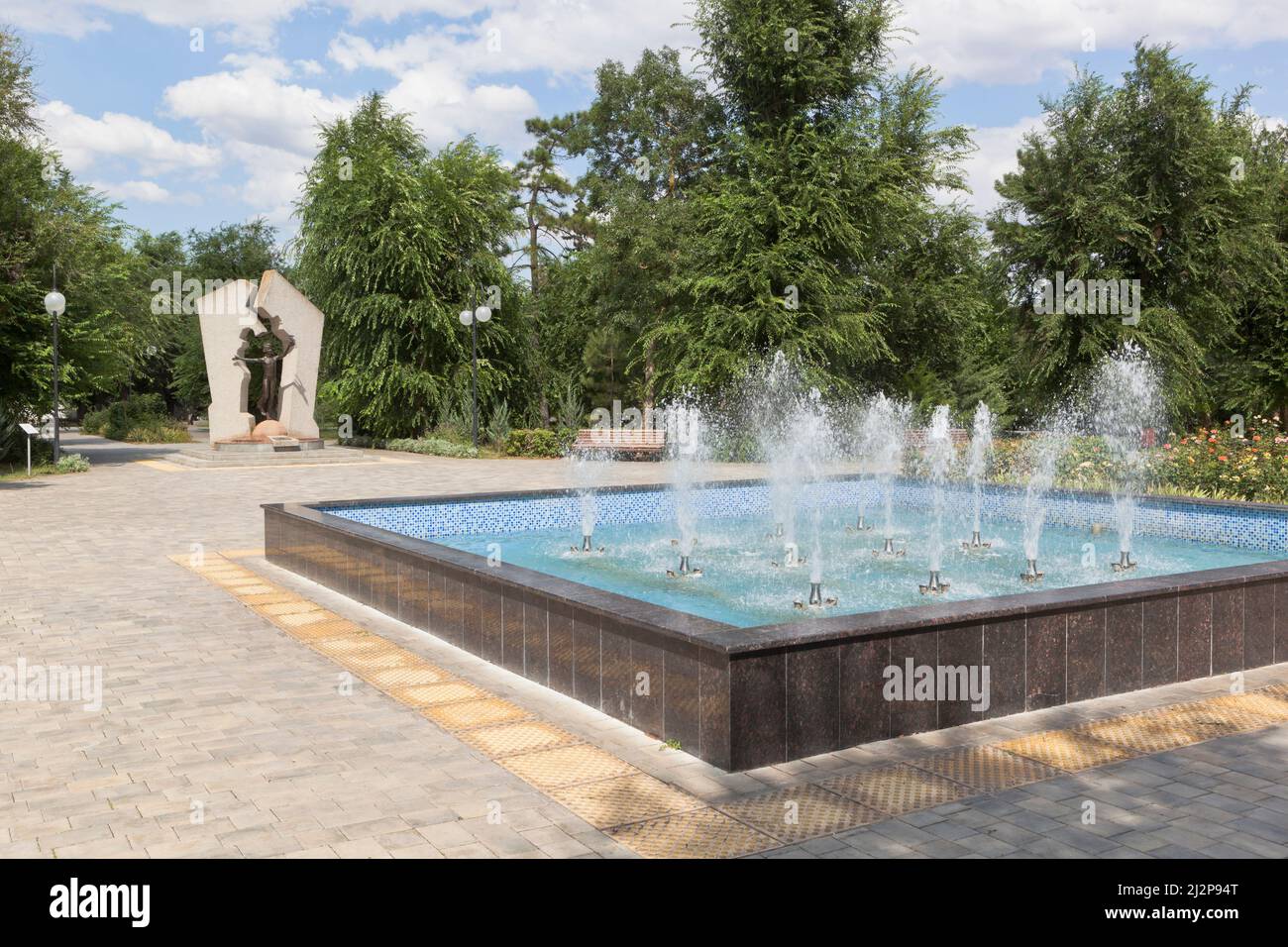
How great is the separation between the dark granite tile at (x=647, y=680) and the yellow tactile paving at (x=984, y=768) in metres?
1.33

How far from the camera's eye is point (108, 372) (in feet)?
99.1

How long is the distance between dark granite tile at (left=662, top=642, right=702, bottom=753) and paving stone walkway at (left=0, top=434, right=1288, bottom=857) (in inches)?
4.9

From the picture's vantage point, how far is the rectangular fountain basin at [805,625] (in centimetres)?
533

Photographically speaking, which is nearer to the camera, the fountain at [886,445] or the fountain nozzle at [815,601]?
the fountain nozzle at [815,601]

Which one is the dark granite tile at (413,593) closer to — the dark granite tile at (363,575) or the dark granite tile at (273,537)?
the dark granite tile at (363,575)

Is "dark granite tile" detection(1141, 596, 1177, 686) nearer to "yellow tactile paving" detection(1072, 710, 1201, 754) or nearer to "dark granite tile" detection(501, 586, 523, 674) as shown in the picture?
"yellow tactile paving" detection(1072, 710, 1201, 754)

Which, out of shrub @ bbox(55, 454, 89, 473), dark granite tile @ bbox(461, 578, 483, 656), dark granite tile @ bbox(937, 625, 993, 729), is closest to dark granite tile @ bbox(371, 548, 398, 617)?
dark granite tile @ bbox(461, 578, 483, 656)

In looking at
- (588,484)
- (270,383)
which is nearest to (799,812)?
(588,484)

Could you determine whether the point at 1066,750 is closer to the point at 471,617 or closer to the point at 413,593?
the point at 471,617

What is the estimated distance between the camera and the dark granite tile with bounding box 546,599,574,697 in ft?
21.2

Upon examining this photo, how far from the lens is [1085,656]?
6348 millimetres

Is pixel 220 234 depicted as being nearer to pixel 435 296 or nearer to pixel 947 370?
pixel 435 296

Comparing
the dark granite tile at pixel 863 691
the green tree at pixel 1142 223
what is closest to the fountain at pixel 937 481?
the green tree at pixel 1142 223

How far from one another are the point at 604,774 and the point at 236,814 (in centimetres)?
165
